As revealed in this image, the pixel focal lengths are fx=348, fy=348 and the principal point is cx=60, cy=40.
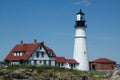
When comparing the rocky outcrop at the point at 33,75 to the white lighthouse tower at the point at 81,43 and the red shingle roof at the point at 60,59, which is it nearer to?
the red shingle roof at the point at 60,59

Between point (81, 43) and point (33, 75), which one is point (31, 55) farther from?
point (81, 43)

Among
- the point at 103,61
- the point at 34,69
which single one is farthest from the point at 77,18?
the point at 34,69

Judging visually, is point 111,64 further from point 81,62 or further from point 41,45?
point 41,45

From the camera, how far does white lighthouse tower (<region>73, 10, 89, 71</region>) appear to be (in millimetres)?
61594

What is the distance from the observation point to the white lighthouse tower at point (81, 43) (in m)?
61.6

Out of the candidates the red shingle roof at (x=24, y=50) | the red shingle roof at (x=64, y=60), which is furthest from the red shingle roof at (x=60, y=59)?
the red shingle roof at (x=24, y=50)

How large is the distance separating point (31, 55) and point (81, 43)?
11307 mm

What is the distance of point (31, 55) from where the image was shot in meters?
53.9

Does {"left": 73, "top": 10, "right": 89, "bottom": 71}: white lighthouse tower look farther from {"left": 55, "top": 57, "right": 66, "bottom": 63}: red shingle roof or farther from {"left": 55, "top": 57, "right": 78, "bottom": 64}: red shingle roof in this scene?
{"left": 55, "top": 57, "right": 66, "bottom": 63}: red shingle roof

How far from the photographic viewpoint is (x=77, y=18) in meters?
62.4

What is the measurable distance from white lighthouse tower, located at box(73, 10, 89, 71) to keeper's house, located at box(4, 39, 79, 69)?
5.44 metres

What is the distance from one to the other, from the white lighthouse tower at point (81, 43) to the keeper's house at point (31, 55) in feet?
17.9

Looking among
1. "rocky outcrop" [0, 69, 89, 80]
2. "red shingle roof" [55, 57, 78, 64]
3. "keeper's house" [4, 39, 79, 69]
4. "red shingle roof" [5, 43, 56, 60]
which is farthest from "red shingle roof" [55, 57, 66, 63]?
"rocky outcrop" [0, 69, 89, 80]

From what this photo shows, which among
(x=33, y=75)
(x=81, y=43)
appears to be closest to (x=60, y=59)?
(x=81, y=43)
